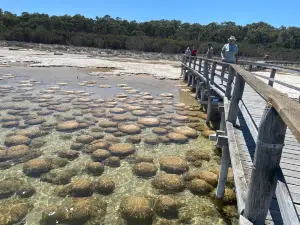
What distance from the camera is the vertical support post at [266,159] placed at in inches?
69.1

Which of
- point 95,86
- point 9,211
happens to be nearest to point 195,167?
point 9,211

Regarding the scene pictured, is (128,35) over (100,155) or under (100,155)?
over

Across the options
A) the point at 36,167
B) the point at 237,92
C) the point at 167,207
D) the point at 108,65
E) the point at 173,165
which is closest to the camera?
the point at 237,92

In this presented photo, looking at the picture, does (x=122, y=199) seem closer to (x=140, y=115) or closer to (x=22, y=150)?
(x=22, y=150)

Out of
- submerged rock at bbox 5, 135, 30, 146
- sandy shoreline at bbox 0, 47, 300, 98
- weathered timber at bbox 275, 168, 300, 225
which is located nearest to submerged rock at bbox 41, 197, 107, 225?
submerged rock at bbox 5, 135, 30, 146

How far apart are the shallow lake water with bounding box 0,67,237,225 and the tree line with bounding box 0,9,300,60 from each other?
35107 mm

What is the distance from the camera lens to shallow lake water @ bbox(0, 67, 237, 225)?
5.02 metres

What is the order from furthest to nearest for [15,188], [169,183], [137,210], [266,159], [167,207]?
1. [169,183]
2. [15,188]
3. [167,207]
4. [137,210]
5. [266,159]

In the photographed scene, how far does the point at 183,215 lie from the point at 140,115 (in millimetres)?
6614

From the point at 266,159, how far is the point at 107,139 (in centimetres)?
678

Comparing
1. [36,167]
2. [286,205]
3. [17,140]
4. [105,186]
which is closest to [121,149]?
[105,186]

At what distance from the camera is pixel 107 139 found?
8219 mm

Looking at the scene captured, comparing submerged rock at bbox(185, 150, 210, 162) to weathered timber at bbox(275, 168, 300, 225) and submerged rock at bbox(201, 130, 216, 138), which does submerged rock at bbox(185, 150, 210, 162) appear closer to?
submerged rock at bbox(201, 130, 216, 138)

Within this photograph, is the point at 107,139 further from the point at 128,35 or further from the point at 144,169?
the point at 128,35
